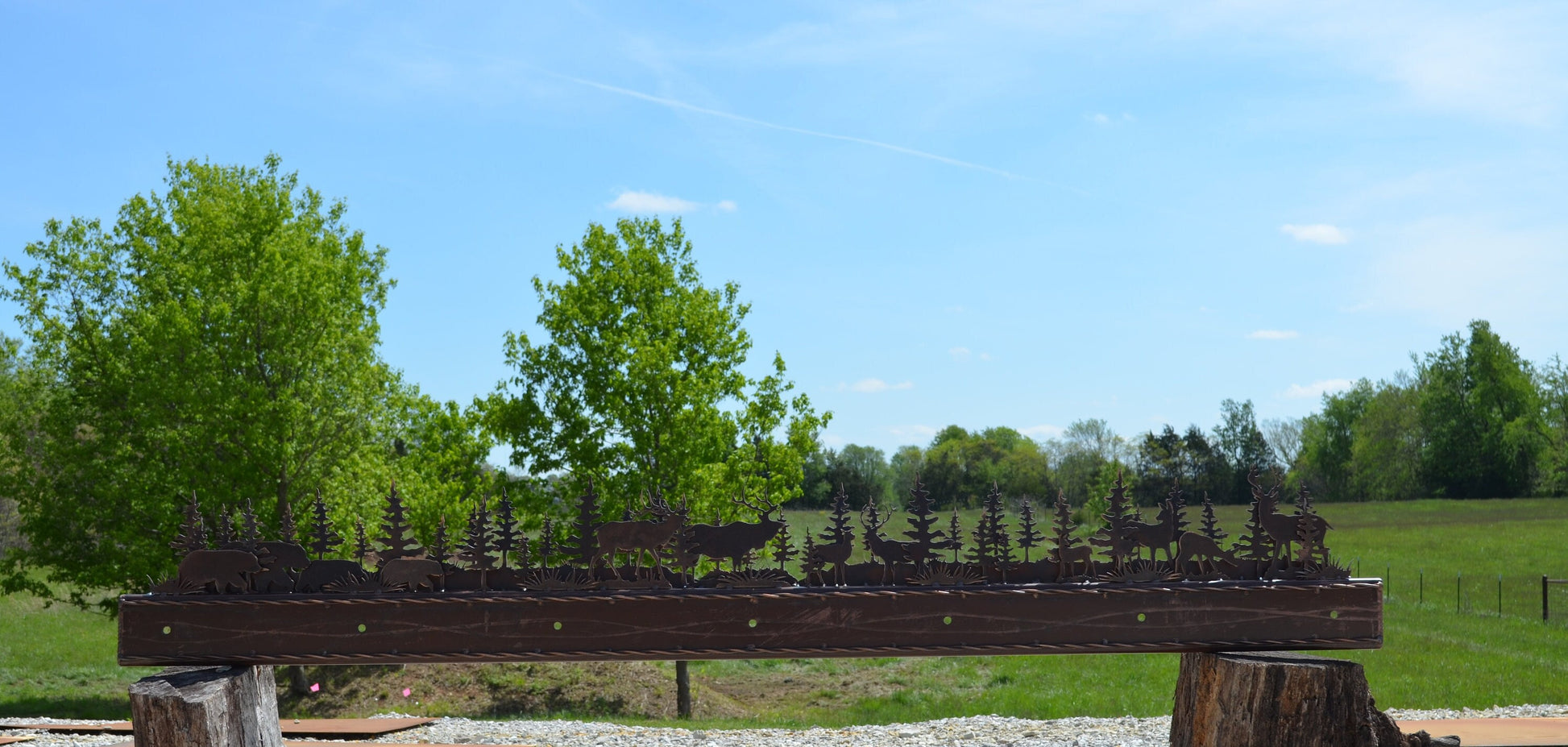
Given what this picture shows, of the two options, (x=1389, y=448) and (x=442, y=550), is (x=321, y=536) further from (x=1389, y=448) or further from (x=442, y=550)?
(x=1389, y=448)

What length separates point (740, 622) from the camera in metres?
5.27

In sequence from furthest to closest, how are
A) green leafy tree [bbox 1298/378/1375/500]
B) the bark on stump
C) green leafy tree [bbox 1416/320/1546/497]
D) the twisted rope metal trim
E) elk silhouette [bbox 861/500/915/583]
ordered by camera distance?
green leafy tree [bbox 1298/378/1375/500]
green leafy tree [bbox 1416/320/1546/497]
elk silhouette [bbox 861/500/915/583]
the twisted rope metal trim
the bark on stump

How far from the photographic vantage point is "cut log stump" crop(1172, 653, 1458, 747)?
16.5ft

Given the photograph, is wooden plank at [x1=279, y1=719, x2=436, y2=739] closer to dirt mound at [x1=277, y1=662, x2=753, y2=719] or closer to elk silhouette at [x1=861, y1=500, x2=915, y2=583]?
elk silhouette at [x1=861, y1=500, x2=915, y2=583]

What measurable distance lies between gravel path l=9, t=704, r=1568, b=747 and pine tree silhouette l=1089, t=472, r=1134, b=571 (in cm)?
286

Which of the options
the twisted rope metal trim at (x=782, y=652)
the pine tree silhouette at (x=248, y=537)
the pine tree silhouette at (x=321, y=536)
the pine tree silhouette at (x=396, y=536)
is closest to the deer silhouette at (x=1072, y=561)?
the twisted rope metal trim at (x=782, y=652)

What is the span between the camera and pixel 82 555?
48.3ft

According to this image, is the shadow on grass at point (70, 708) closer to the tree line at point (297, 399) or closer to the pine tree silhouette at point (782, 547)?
the tree line at point (297, 399)

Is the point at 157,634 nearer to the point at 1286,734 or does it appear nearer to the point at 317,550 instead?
the point at 317,550

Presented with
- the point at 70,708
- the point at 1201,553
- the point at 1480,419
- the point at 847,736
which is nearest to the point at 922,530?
the point at 1201,553

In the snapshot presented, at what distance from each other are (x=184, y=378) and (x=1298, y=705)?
13577 millimetres

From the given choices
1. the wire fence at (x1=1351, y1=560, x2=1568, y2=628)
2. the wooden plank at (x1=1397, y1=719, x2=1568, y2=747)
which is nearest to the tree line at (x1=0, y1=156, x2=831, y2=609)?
the wooden plank at (x1=1397, y1=719, x2=1568, y2=747)

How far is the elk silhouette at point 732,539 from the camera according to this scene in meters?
5.32

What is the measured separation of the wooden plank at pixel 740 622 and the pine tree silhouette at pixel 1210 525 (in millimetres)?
261
